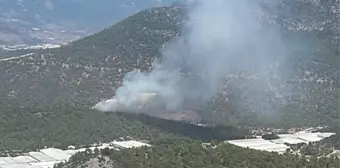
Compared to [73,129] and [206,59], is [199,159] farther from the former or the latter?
[206,59]

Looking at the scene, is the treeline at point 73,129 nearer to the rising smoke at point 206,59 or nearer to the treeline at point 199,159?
the rising smoke at point 206,59

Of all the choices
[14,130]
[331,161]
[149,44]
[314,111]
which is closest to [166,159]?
[331,161]

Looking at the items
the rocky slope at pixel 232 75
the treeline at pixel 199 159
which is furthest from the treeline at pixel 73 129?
the treeline at pixel 199 159

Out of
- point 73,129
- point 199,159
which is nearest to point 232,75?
point 73,129

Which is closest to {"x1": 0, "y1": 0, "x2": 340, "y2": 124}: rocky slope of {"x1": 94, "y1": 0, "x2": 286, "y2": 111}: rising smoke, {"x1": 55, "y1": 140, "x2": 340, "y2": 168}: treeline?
{"x1": 94, "y1": 0, "x2": 286, "y2": 111}: rising smoke

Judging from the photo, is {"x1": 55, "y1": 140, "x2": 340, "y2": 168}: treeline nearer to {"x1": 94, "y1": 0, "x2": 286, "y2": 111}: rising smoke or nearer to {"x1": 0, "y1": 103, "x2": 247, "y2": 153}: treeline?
Result: {"x1": 0, "y1": 103, "x2": 247, "y2": 153}: treeline
